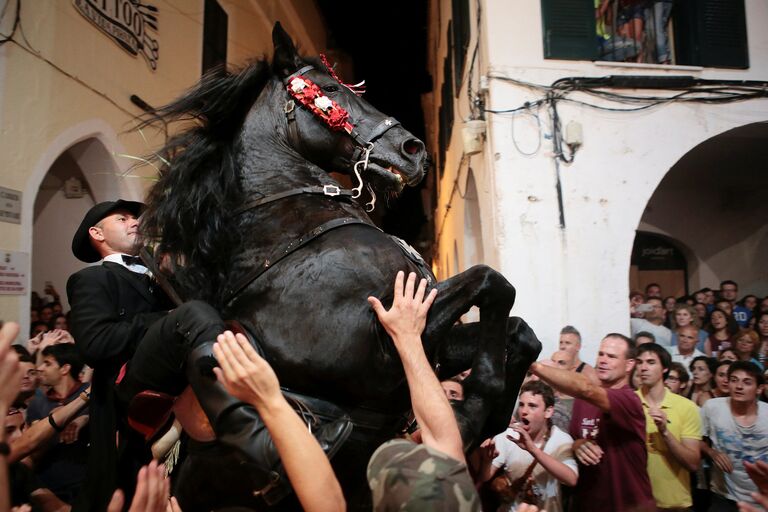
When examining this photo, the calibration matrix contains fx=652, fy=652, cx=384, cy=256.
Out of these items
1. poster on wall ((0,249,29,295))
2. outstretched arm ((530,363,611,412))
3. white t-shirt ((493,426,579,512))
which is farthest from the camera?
poster on wall ((0,249,29,295))

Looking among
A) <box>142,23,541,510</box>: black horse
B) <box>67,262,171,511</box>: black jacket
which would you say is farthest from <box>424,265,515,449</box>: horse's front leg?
<box>67,262,171,511</box>: black jacket

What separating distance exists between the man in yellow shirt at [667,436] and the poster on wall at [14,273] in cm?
633

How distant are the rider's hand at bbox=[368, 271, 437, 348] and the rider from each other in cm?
37

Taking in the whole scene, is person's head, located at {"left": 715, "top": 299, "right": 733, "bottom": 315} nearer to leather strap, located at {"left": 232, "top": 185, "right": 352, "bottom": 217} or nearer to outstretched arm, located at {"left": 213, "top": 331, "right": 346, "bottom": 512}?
leather strap, located at {"left": 232, "top": 185, "right": 352, "bottom": 217}

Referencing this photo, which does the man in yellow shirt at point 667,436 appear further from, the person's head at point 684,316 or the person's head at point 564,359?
the person's head at point 684,316

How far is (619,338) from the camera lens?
4723mm

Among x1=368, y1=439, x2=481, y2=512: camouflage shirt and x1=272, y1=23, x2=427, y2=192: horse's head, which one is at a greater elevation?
x1=272, y1=23, x2=427, y2=192: horse's head

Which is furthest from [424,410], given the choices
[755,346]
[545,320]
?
[755,346]

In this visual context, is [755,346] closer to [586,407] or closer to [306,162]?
[586,407]

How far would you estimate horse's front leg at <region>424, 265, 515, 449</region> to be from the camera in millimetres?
2598

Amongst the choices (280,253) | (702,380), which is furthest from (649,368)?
(280,253)

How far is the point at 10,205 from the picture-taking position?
708cm

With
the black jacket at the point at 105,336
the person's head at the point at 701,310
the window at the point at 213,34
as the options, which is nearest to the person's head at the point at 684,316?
the person's head at the point at 701,310

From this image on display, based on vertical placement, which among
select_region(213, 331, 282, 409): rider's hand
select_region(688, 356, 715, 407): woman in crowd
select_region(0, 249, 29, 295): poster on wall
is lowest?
select_region(688, 356, 715, 407): woman in crowd
